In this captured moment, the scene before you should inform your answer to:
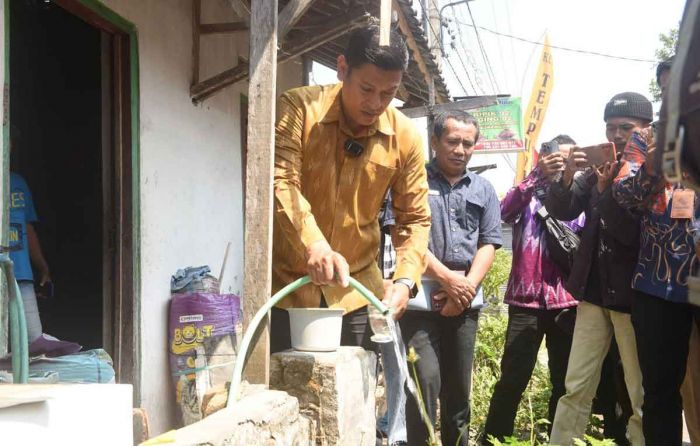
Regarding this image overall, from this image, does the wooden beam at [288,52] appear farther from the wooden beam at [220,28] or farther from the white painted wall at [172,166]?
the wooden beam at [220,28]

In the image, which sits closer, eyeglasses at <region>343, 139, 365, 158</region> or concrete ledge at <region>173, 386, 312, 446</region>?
concrete ledge at <region>173, 386, 312, 446</region>

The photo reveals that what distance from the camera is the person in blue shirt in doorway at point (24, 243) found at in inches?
135

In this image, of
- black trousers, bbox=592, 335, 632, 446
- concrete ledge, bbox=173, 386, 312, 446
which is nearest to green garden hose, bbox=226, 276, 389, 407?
concrete ledge, bbox=173, 386, 312, 446

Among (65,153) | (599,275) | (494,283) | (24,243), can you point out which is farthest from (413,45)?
(24,243)

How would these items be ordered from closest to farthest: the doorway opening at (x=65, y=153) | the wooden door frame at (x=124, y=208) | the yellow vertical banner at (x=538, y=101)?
the wooden door frame at (x=124, y=208)
the doorway opening at (x=65, y=153)
the yellow vertical banner at (x=538, y=101)

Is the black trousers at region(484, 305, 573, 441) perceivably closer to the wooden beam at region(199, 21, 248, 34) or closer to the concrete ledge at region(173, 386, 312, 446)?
the concrete ledge at region(173, 386, 312, 446)

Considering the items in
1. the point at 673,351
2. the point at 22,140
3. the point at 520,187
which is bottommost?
the point at 673,351

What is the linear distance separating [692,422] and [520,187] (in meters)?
1.51

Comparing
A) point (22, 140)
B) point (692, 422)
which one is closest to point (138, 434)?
point (692, 422)

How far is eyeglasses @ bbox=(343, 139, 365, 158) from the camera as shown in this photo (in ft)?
8.16

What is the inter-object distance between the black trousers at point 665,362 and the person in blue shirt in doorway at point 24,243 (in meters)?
2.89

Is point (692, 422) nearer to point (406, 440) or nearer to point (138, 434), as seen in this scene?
point (406, 440)

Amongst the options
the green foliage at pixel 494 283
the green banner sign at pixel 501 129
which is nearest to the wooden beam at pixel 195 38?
the green foliage at pixel 494 283

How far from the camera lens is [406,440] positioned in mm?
3377
